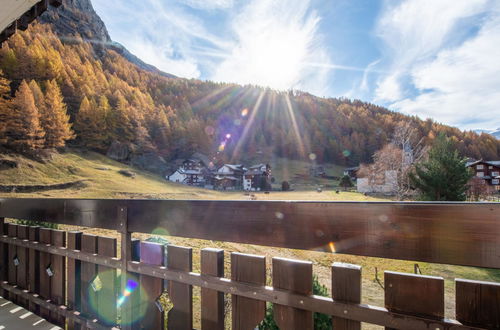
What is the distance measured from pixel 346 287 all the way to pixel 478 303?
42 cm

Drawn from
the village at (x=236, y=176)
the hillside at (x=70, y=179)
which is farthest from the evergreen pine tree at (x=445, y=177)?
the village at (x=236, y=176)

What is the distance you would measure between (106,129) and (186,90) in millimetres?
46098

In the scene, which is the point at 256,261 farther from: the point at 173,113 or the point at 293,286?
the point at 173,113

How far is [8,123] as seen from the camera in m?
36.3

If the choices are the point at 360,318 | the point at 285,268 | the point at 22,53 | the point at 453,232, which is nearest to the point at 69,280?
the point at 285,268

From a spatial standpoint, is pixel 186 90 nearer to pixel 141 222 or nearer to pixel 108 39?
pixel 108 39

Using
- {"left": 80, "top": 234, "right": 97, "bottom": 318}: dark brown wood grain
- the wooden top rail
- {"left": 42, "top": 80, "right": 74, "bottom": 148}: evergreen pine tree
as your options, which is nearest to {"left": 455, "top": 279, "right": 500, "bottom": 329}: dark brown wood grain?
the wooden top rail

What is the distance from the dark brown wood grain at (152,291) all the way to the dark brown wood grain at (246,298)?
51 cm

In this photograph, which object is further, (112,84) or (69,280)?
(112,84)

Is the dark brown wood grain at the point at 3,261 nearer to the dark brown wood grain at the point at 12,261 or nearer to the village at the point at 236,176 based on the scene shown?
the dark brown wood grain at the point at 12,261

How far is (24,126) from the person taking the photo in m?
36.7

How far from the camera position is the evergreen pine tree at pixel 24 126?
116 feet

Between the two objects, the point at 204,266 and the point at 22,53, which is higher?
the point at 22,53

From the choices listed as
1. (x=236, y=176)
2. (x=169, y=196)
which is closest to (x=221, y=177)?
(x=236, y=176)
